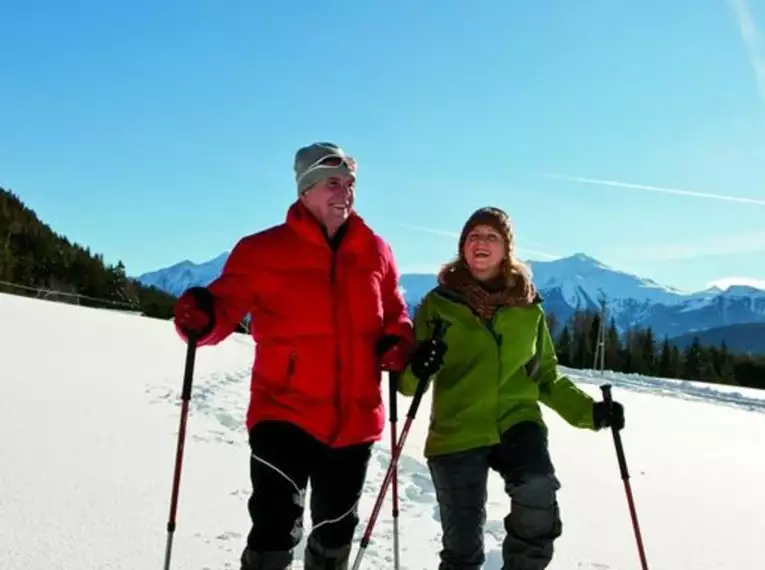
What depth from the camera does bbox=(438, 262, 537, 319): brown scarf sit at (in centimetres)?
330

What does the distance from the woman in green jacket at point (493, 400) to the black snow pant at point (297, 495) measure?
437mm

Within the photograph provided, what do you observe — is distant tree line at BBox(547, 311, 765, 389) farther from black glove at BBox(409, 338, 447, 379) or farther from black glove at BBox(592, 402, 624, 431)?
black glove at BBox(409, 338, 447, 379)

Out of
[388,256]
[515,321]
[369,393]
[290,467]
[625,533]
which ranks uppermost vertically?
[388,256]

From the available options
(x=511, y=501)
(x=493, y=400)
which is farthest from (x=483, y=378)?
(x=511, y=501)

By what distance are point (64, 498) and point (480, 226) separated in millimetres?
2707

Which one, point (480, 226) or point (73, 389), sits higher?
point (480, 226)

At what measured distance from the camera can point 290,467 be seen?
9.08 ft

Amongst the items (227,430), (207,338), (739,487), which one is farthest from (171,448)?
(739,487)

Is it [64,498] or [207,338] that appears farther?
[64,498]

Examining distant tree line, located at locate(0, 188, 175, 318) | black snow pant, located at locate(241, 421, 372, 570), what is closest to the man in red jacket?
black snow pant, located at locate(241, 421, 372, 570)

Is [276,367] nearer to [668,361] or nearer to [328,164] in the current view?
[328,164]

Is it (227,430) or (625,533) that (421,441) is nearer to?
(227,430)

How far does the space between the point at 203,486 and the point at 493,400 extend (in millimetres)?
2326

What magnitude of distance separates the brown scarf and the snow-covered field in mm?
1497
